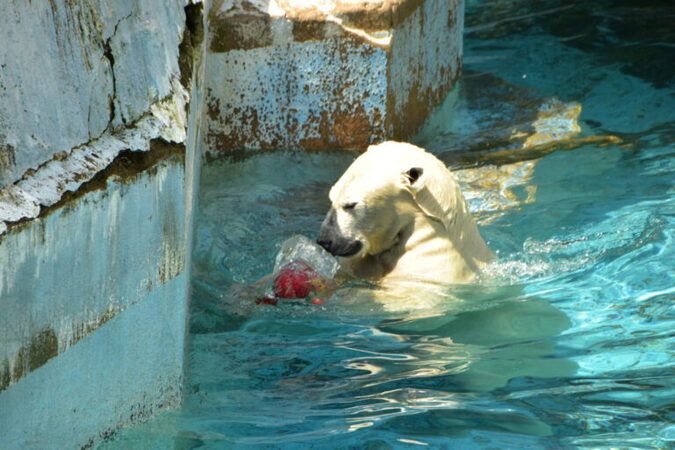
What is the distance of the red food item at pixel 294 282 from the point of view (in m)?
4.95

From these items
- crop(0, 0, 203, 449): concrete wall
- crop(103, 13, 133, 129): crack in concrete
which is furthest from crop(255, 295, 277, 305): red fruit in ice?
crop(103, 13, 133, 129): crack in concrete

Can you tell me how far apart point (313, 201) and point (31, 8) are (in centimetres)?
415

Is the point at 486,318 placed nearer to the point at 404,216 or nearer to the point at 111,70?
the point at 404,216

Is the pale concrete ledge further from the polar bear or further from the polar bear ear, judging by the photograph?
the polar bear ear

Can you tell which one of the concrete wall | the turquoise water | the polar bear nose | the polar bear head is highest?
the concrete wall

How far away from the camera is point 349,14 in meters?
7.00

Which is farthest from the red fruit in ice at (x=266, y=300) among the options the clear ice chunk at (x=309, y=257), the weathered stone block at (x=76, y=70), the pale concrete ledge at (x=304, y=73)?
the pale concrete ledge at (x=304, y=73)

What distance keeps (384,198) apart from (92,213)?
2.39 meters

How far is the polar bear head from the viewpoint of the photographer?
5.10 meters

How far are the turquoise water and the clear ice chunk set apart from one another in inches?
8.9

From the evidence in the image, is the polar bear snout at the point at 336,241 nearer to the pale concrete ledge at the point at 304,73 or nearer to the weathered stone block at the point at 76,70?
the weathered stone block at the point at 76,70

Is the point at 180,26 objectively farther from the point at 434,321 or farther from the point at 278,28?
the point at 278,28

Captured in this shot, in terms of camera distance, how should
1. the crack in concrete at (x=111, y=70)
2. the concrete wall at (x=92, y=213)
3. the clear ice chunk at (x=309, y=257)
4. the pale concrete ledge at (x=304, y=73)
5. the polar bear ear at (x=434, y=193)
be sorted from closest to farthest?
1. the concrete wall at (x=92, y=213)
2. the crack in concrete at (x=111, y=70)
3. the polar bear ear at (x=434, y=193)
4. the clear ice chunk at (x=309, y=257)
5. the pale concrete ledge at (x=304, y=73)

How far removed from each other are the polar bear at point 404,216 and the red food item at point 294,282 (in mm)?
194
